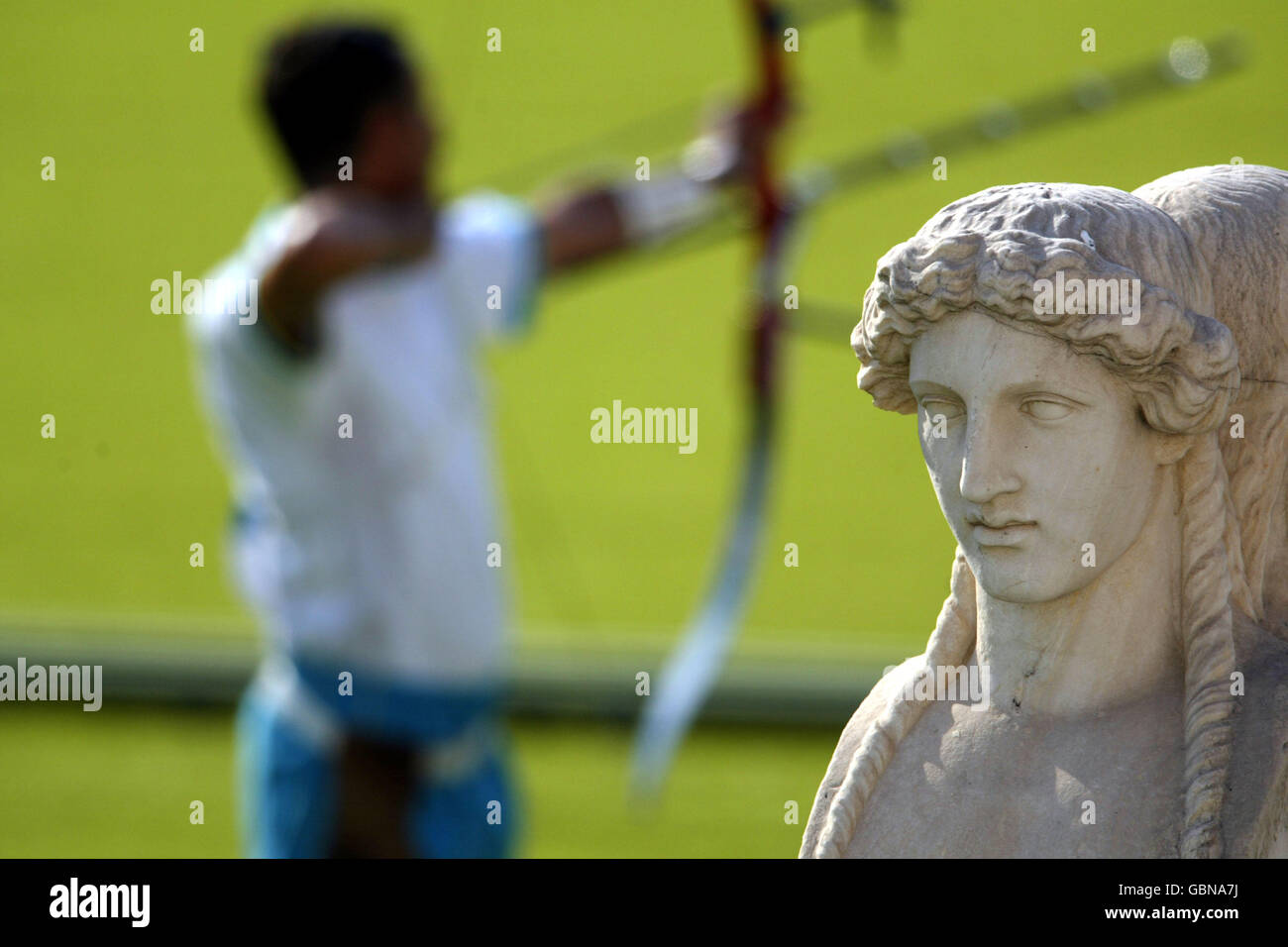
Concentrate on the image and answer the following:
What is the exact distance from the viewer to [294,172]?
2111mm

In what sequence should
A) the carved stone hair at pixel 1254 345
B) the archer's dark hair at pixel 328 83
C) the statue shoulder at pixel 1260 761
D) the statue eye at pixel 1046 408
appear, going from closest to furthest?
the archer's dark hair at pixel 328 83 < the statue shoulder at pixel 1260 761 < the statue eye at pixel 1046 408 < the carved stone hair at pixel 1254 345

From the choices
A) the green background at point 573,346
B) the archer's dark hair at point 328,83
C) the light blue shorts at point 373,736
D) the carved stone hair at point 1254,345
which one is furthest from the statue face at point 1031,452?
the green background at point 573,346

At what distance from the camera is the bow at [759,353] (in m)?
2.49

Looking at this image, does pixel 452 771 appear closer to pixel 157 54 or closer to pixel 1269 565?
pixel 1269 565

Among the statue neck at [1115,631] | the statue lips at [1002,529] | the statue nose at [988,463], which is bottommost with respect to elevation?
the statue neck at [1115,631]

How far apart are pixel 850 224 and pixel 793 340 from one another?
0.87 metres

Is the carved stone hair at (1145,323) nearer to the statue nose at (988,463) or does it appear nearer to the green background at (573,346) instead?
the statue nose at (988,463)

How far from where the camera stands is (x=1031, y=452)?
2.77 m

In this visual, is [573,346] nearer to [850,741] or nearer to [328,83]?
[850,741]

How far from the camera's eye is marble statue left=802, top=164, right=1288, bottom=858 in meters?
2.73

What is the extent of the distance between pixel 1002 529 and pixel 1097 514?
13 cm

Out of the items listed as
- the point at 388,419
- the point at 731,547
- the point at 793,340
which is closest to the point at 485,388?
the point at 388,419

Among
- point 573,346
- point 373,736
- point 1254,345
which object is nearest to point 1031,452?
point 1254,345

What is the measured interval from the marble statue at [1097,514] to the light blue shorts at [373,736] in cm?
92
